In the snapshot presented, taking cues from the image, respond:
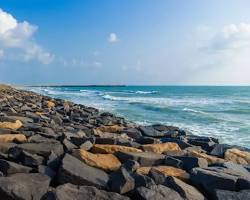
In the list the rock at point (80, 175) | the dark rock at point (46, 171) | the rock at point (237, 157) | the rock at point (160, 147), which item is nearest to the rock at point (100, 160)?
the rock at point (80, 175)

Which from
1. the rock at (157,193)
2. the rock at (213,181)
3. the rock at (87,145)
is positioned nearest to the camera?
the rock at (157,193)

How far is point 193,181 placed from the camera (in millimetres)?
4004

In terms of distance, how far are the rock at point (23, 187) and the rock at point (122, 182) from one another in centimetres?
62

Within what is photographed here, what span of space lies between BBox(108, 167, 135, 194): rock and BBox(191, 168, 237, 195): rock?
0.74 metres

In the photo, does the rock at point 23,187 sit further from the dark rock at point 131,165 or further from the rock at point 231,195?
the rock at point 231,195

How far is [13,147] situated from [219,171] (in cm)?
241

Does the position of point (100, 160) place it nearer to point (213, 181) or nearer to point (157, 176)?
point (157, 176)

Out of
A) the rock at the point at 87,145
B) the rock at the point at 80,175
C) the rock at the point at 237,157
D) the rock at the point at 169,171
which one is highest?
the rock at the point at 87,145

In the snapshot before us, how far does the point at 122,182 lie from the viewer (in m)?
3.62

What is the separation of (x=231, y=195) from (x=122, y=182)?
1.02 m

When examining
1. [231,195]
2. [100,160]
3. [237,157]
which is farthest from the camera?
[237,157]

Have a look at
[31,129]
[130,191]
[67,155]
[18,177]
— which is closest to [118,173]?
[130,191]

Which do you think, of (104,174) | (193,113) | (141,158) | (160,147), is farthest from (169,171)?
(193,113)

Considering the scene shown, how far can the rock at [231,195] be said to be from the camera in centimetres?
350
